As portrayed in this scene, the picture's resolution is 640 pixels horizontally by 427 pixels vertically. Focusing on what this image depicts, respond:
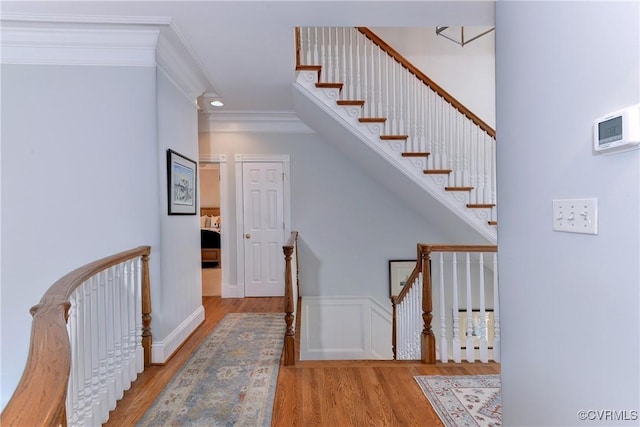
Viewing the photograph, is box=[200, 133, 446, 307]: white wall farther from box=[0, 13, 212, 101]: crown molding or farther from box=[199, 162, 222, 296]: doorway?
box=[0, 13, 212, 101]: crown molding

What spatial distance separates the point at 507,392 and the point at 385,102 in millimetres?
2966

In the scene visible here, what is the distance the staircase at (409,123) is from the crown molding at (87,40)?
1.52 metres

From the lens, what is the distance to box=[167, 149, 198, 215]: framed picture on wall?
2771 mm

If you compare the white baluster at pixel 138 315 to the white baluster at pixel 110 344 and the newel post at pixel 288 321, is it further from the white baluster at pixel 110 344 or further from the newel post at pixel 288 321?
the newel post at pixel 288 321

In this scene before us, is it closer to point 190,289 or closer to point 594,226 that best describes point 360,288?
point 190,289

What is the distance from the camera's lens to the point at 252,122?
4.55 meters

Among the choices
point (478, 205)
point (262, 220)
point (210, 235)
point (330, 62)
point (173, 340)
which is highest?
point (330, 62)

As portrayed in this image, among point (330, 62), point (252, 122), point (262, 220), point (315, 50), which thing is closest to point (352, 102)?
point (330, 62)

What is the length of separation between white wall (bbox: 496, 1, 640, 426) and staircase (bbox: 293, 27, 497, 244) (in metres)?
1.91

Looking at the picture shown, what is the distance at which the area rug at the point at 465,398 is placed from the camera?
6.17ft

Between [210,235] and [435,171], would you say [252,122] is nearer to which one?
[435,171]

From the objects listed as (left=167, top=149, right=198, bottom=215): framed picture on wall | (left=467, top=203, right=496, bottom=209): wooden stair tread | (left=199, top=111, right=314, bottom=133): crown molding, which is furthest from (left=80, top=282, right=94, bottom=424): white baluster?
(left=467, top=203, right=496, bottom=209): wooden stair tread

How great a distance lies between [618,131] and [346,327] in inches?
166

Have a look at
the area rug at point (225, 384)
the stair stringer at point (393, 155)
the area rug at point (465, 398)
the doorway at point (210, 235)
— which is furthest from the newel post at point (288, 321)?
the doorway at point (210, 235)
